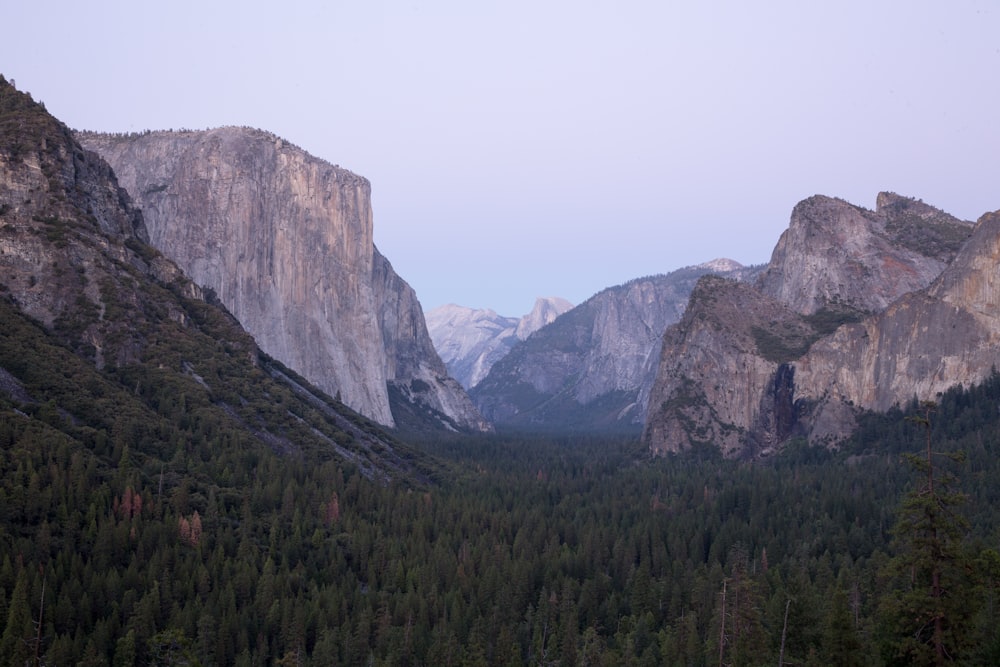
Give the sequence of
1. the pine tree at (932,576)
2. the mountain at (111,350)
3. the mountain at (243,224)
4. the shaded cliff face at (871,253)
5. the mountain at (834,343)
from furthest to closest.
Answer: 1. the shaded cliff face at (871,253)
2. the mountain at (243,224)
3. the mountain at (834,343)
4. the mountain at (111,350)
5. the pine tree at (932,576)

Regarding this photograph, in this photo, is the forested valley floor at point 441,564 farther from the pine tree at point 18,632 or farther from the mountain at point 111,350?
the mountain at point 111,350

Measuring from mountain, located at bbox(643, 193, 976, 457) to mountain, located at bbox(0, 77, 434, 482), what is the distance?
70.7m

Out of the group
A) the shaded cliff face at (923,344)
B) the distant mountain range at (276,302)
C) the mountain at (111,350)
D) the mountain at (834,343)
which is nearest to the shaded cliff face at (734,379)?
the mountain at (834,343)

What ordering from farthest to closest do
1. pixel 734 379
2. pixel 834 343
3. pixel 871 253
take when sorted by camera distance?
pixel 871 253 → pixel 734 379 → pixel 834 343

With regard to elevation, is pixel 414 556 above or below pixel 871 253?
below

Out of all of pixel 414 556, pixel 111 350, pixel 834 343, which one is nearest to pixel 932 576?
pixel 414 556

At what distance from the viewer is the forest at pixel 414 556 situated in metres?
49.1

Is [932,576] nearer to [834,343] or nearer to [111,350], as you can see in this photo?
[111,350]

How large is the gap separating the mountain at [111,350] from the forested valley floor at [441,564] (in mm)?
971

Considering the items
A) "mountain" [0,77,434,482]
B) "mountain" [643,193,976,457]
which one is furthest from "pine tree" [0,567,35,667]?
"mountain" [643,193,976,457]

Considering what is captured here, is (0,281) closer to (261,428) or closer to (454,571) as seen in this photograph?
(261,428)

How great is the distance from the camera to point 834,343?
169750 millimetres

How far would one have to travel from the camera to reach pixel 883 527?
98125mm

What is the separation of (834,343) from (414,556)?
10717 centimetres
